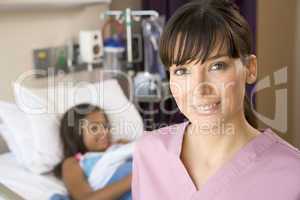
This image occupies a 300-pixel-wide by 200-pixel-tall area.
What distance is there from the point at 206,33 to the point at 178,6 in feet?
6.10

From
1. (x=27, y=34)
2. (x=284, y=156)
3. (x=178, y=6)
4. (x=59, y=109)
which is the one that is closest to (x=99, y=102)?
(x=59, y=109)

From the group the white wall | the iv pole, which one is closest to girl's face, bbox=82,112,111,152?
the iv pole

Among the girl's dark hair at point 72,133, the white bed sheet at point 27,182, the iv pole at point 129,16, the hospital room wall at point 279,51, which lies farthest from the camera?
the hospital room wall at point 279,51

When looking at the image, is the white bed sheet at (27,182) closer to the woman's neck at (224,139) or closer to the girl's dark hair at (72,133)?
the girl's dark hair at (72,133)

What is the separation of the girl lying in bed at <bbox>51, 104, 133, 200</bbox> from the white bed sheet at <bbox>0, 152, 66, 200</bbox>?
44mm

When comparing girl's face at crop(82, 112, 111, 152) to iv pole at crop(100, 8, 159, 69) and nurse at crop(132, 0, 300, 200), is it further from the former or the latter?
nurse at crop(132, 0, 300, 200)

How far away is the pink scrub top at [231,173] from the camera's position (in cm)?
82

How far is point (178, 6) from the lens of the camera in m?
2.67

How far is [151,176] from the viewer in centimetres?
103

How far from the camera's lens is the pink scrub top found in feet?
2.69

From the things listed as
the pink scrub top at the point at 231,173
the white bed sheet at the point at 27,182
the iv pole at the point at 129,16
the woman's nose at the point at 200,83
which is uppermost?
the iv pole at the point at 129,16

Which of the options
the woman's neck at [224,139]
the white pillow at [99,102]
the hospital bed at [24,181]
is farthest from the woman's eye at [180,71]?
the white pillow at [99,102]

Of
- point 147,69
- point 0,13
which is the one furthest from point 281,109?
point 0,13

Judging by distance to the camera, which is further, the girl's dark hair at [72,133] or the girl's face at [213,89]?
the girl's dark hair at [72,133]
